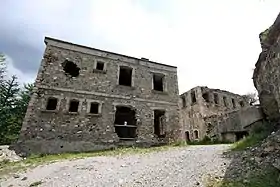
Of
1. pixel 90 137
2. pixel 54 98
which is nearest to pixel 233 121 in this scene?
pixel 90 137

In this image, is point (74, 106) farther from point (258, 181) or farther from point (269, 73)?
point (258, 181)

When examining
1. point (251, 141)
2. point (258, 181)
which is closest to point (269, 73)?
point (251, 141)

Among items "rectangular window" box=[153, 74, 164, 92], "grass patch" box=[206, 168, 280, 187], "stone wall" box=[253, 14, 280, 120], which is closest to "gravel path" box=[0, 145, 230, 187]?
"grass patch" box=[206, 168, 280, 187]

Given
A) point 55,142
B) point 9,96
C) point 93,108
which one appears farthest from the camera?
point 9,96

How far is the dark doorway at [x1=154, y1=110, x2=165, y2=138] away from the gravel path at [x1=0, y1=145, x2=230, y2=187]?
8.07 meters

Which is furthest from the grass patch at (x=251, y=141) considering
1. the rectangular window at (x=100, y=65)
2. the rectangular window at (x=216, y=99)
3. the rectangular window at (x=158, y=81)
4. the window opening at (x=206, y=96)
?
the rectangular window at (x=216, y=99)

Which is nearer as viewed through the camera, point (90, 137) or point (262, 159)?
point (262, 159)

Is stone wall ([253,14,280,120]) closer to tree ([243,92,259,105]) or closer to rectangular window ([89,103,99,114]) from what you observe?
rectangular window ([89,103,99,114])

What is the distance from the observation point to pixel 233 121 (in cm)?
1033

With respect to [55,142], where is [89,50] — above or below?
above

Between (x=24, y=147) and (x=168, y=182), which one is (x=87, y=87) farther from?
(x=168, y=182)

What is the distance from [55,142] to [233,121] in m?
9.25

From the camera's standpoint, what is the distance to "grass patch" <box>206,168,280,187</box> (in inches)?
156

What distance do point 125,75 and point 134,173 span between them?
11.2 meters
